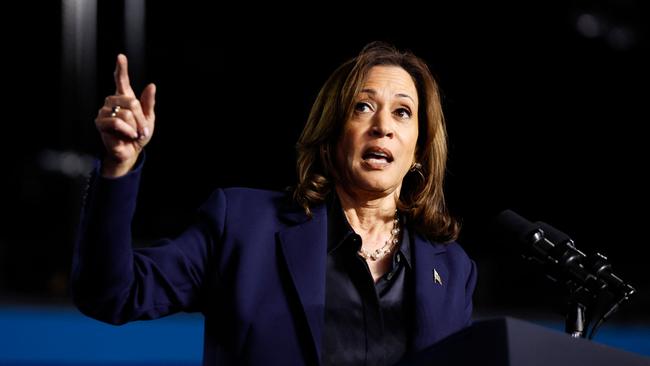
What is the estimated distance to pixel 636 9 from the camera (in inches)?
217

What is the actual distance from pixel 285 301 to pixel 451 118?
5.55 meters

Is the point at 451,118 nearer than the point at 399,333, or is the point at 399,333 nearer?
the point at 399,333

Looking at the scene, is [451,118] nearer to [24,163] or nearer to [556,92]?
[556,92]

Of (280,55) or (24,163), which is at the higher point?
(280,55)

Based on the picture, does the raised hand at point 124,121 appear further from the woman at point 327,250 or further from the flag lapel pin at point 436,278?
the flag lapel pin at point 436,278

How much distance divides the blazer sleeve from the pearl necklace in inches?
8.4

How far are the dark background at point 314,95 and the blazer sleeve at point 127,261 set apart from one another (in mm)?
3863

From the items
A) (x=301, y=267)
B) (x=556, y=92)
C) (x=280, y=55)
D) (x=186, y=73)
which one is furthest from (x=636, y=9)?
(x=301, y=267)

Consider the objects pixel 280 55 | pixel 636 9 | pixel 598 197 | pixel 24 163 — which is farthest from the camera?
pixel 280 55

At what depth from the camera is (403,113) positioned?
134 cm

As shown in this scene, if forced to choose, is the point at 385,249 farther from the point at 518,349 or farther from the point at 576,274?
the point at 518,349

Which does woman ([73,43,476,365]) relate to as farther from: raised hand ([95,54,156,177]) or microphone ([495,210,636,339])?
microphone ([495,210,636,339])

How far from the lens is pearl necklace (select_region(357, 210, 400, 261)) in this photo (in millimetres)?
1298

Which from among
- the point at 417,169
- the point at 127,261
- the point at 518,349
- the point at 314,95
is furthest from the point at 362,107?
the point at 314,95
